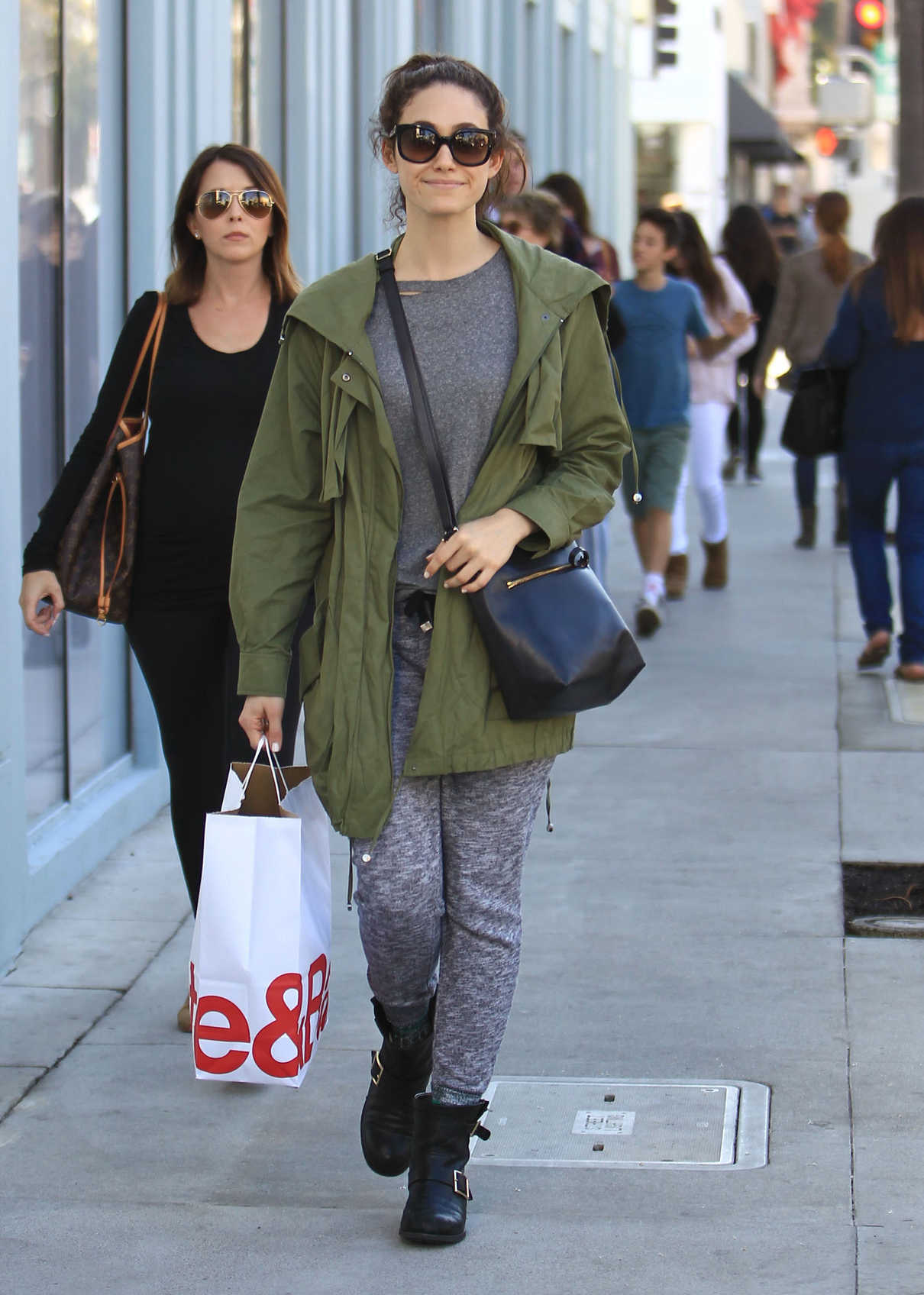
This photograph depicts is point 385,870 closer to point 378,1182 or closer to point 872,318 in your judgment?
point 378,1182

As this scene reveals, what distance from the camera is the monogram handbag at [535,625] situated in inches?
134

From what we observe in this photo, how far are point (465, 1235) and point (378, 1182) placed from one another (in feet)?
1.01

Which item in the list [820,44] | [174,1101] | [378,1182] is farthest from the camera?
[820,44]

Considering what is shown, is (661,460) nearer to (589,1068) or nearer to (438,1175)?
(589,1068)

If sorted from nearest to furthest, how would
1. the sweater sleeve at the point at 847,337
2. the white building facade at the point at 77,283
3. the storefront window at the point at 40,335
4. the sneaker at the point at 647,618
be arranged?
the white building facade at the point at 77,283
the storefront window at the point at 40,335
the sweater sleeve at the point at 847,337
the sneaker at the point at 647,618

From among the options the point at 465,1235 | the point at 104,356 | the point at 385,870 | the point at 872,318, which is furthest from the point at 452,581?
the point at 872,318

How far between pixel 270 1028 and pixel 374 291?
1334mm

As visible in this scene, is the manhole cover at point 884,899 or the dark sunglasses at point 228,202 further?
the manhole cover at point 884,899

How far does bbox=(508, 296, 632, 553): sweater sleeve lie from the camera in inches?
138

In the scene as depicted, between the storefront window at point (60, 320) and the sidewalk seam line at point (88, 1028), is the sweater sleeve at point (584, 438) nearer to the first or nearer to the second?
the sidewalk seam line at point (88, 1028)

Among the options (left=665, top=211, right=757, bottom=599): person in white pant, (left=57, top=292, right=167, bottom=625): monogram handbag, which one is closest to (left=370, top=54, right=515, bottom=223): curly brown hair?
(left=57, top=292, right=167, bottom=625): monogram handbag

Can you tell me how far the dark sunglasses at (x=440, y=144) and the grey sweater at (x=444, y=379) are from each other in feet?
0.68

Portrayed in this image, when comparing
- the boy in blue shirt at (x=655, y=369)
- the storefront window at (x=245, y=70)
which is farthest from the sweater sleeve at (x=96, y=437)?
the boy in blue shirt at (x=655, y=369)

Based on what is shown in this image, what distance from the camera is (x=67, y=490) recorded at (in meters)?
4.64
